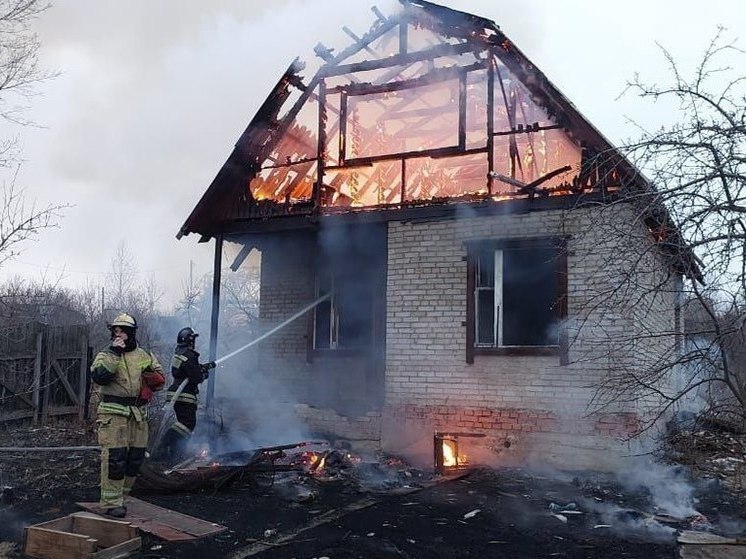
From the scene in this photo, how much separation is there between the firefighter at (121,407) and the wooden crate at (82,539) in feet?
1.88

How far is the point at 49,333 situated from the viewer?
1262 centimetres

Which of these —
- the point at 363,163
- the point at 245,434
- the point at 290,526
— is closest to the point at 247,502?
the point at 290,526

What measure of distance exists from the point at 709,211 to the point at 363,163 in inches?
257

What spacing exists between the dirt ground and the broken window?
2.89 metres

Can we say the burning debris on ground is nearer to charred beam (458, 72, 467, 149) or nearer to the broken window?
the broken window

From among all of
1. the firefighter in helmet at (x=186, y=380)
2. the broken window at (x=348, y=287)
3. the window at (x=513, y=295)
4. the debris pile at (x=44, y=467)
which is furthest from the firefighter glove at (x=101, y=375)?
the broken window at (x=348, y=287)

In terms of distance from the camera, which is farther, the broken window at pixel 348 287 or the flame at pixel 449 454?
the broken window at pixel 348 287

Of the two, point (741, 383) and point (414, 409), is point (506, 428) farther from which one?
point (741, 383)

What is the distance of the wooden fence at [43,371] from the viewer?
38.6 ft

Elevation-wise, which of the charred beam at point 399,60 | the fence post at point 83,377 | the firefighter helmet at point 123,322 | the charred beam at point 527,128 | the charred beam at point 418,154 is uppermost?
the charred beam at point 399,60

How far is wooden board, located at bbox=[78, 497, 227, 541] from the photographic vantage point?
570 cm

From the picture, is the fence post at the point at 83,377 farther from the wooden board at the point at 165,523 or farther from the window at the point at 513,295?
the window at the point at 513,295

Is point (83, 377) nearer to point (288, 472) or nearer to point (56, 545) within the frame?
point (288, 472)

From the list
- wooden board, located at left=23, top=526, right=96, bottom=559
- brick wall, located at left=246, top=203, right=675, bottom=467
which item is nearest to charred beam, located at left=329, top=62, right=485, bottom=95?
brick wall, located at left=246, top=203, right=675, bottom=467
